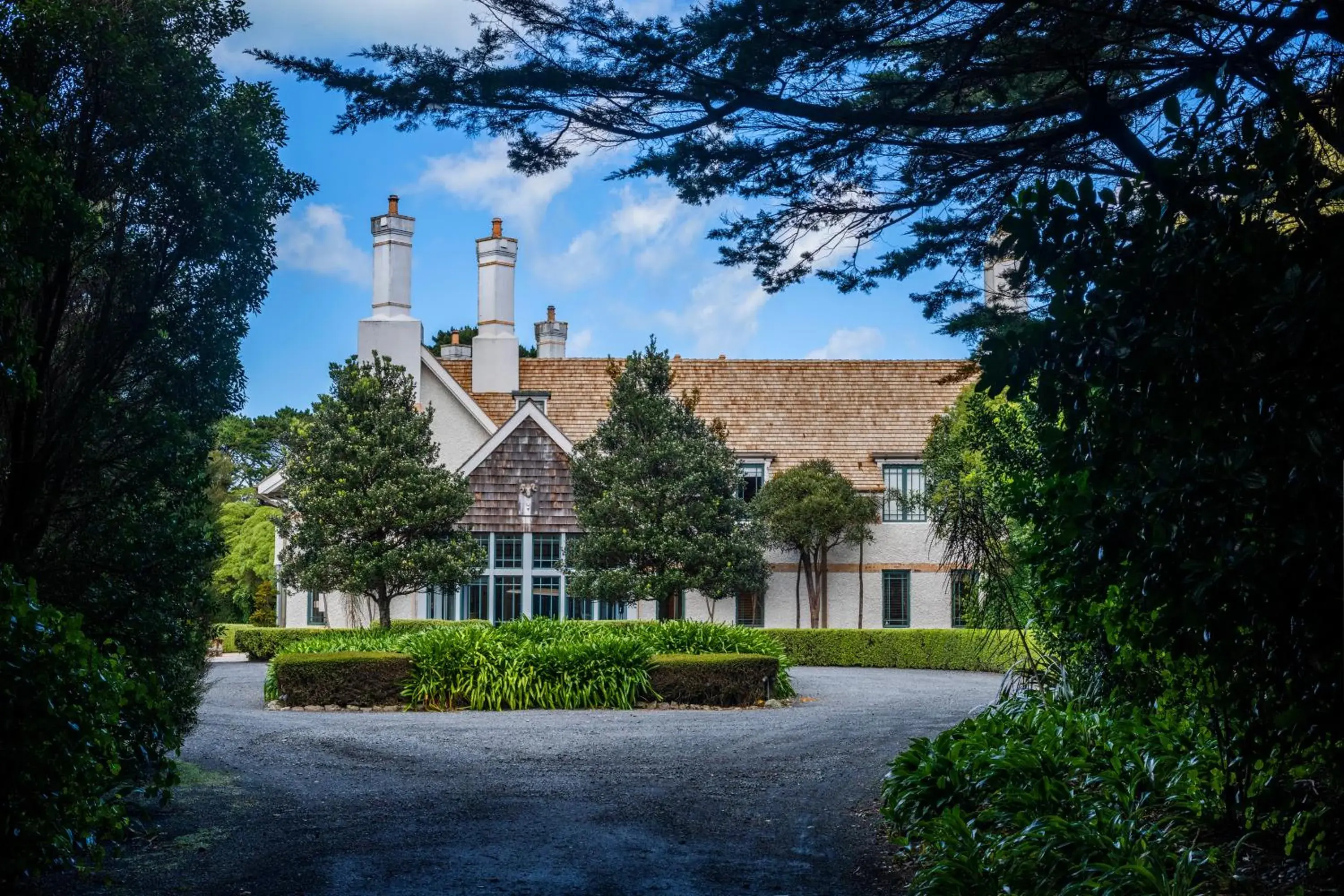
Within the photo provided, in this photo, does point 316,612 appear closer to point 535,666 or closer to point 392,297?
point 392,297

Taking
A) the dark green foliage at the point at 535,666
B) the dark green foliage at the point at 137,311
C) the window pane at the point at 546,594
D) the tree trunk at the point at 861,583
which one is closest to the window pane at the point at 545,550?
the window pane at the point at 546,594

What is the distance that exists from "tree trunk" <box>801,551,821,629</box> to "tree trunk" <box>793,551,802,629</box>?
0.53 ft

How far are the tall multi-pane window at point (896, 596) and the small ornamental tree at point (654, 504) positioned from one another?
707 cm

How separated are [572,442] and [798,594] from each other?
22.0 ft

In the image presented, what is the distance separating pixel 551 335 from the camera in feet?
128

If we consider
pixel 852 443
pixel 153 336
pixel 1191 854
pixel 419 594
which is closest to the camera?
pixel 1191 854

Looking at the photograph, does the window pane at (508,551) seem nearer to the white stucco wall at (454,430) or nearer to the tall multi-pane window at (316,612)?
the white stucco wall at (454,430)

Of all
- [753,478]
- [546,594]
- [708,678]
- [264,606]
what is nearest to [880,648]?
[753,478]

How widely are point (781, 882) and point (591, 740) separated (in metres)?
7.35

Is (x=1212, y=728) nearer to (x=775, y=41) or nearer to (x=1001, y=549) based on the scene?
(x=775, y=41)

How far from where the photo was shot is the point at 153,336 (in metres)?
8.99

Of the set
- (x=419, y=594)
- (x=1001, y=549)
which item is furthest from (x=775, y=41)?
(x=419, y=594)

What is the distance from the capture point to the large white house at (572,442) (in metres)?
29.2

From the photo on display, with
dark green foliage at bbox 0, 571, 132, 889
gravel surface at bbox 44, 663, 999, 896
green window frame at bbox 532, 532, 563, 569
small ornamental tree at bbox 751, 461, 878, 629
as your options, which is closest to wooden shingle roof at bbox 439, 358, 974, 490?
small ornamental tree at bbox 751, 461, 878, 629
